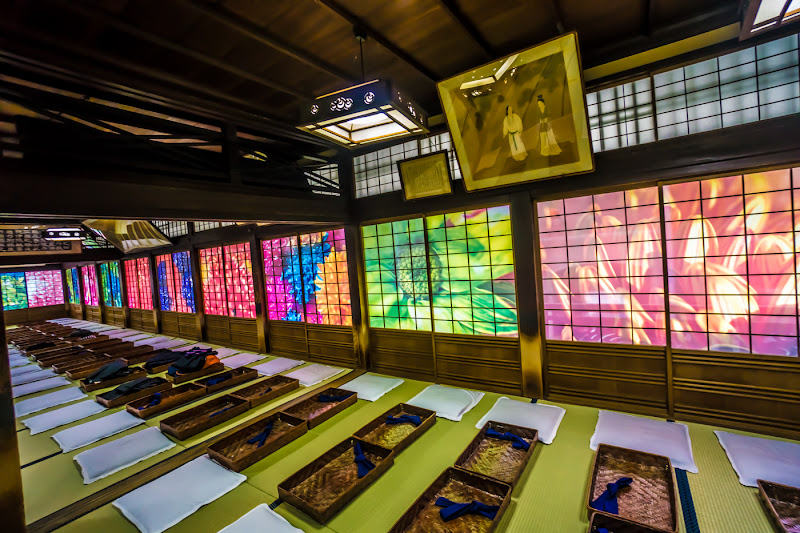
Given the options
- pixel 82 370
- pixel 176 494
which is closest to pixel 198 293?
pixel 82 370

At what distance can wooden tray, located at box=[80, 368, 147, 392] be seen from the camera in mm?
5910

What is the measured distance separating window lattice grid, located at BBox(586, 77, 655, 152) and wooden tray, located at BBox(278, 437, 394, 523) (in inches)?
158

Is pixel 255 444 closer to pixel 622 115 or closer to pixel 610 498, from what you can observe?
pixel 610 498

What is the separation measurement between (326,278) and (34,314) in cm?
1683

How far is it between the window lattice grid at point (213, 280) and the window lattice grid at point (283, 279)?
171 centimetres

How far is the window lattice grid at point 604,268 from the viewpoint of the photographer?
12.7ft

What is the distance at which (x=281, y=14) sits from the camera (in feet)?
9.28

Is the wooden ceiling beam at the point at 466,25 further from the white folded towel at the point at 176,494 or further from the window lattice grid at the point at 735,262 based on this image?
the white folded towel at the point at 176,494

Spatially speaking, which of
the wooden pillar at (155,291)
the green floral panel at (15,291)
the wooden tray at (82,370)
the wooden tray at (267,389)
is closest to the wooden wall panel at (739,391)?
the wooden tray at (267,389)

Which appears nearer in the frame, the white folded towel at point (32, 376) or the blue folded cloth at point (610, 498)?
the blue folded cloth at point (610, 498)

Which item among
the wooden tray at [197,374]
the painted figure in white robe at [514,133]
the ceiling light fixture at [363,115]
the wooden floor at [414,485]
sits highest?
the painted figure in white robe at [514,133]

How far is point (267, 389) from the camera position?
5379 millimetres

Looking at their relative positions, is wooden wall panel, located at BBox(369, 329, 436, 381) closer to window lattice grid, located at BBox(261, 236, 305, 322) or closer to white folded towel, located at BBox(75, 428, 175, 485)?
window lattice grid, located at BBox(261, 236, 305, 322)

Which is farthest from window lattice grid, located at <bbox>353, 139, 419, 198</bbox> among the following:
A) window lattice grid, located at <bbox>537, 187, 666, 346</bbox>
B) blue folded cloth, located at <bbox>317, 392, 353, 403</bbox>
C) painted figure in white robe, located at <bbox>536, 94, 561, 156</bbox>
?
blue folded cloth, located at <bbox>317, 392, 353, 403</bbox>
